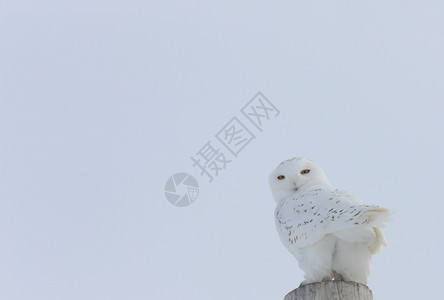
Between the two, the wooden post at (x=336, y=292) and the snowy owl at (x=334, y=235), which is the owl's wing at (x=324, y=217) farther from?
the wooden post at (x=336, y=292)

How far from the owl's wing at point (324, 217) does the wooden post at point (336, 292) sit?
716 millimetres

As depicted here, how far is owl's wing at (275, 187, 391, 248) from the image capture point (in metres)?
3.70

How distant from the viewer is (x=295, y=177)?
4.82 metres

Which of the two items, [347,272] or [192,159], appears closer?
[347,272]

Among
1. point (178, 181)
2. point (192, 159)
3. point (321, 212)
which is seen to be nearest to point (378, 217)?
point (321, 212)

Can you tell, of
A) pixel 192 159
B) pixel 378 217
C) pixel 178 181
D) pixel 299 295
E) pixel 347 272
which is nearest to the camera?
pixel 299 295

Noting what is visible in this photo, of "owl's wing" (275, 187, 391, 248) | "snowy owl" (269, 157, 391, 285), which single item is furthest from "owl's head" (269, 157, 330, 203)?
"snowy owl" (269, 157, 391, 285)

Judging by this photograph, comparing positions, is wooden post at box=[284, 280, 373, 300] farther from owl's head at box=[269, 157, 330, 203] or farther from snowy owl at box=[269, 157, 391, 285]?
owl's head at box=[269, 157, 330, 203]

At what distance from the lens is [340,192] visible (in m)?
4.31

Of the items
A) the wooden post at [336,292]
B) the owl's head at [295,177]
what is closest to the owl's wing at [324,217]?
the owl's head at [295,177]

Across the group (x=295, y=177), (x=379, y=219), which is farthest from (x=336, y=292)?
(x=295, y=177)

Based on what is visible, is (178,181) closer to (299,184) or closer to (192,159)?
(192,159)

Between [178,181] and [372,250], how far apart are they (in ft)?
11.1

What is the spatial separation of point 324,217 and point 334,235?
0.50 feet
